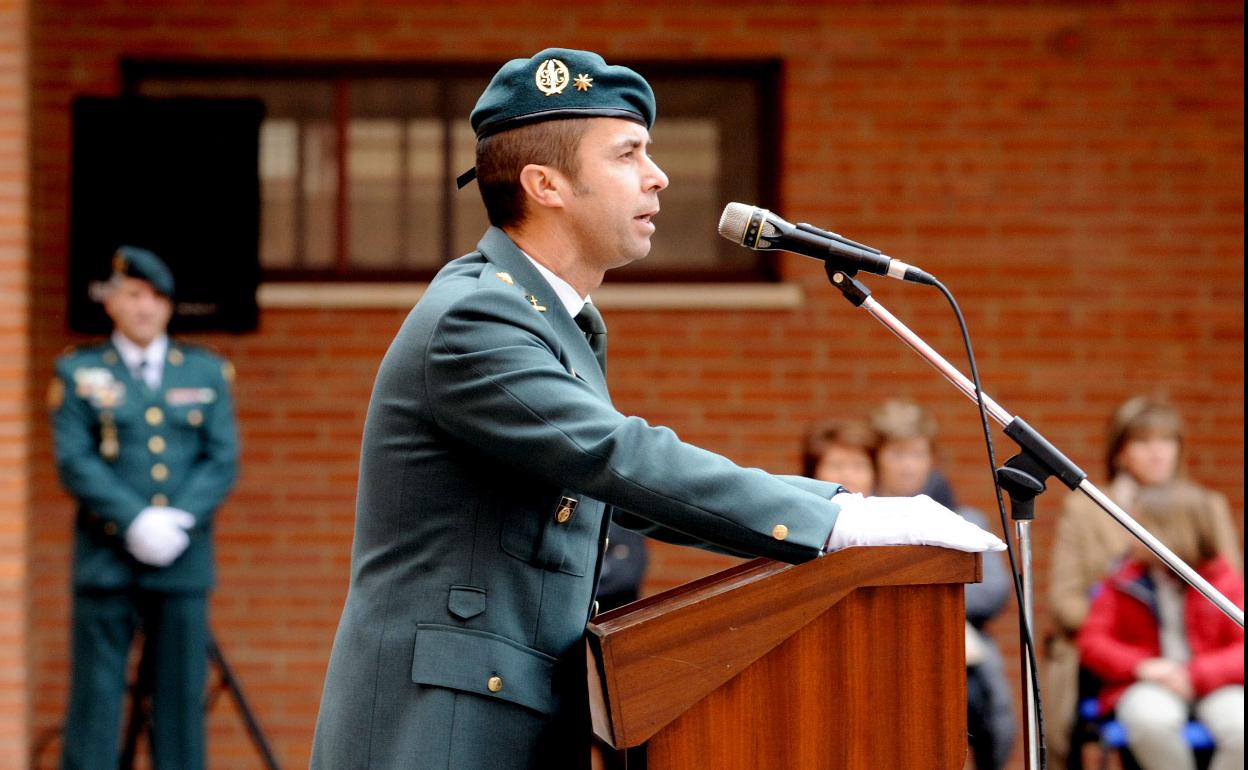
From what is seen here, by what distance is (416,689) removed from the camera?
214 cm

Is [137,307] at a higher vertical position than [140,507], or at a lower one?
higher

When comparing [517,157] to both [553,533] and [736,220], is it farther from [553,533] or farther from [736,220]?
[553,533]

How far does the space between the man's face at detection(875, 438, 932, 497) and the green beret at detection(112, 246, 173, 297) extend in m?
2.61

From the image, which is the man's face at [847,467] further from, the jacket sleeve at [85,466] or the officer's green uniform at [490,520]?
the officer's green uniform at [490,520]

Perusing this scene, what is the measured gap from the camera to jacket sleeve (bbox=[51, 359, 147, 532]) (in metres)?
5.48

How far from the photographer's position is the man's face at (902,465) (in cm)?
545

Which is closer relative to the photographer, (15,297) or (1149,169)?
(15,297)

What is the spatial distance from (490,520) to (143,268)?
3939mm

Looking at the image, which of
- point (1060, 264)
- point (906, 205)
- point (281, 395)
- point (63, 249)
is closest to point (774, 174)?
point (906, 205)

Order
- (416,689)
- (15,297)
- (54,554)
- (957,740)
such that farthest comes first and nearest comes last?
(54,554)
(15,297)
(416,689)
(957,740)

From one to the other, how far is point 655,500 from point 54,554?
483cm

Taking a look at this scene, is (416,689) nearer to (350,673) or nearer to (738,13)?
(350,673)

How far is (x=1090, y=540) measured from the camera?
5.38 m

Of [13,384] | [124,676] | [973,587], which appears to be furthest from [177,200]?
[973,587]
